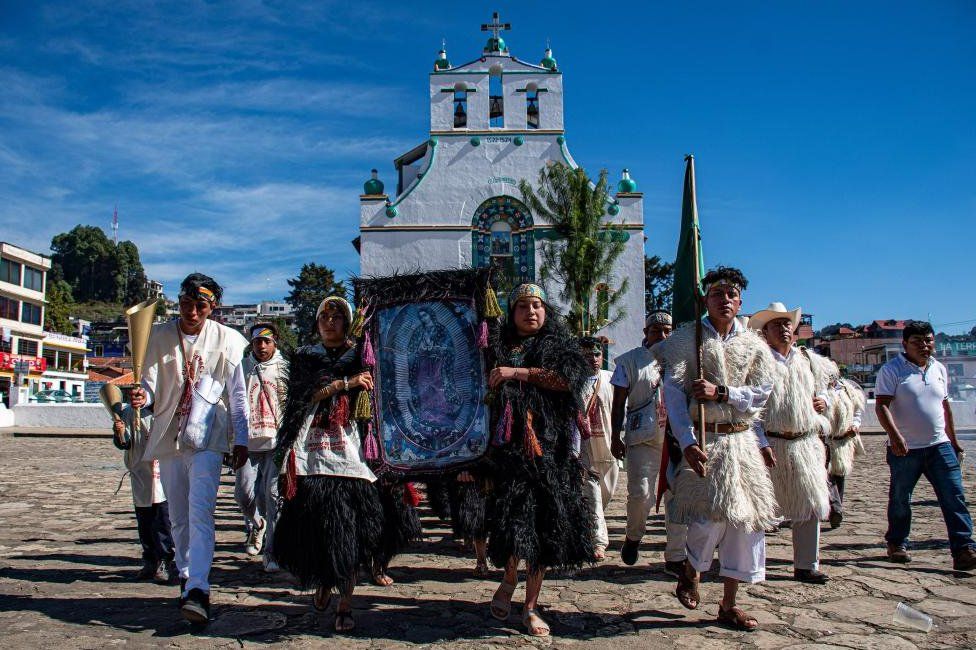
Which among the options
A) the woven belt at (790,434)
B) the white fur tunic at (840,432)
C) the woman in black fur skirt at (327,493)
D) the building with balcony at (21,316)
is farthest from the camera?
the building with balcony at (21,316)

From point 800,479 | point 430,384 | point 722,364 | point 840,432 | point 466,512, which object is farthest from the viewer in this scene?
point 840,432

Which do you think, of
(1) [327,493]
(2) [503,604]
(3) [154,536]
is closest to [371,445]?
(1) [327,493]

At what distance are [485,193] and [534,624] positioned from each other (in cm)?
2489

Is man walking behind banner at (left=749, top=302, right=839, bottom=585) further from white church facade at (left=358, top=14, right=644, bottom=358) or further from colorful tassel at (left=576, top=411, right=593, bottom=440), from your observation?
white church facade at (left=358, top=14, right=644, bottom=358)

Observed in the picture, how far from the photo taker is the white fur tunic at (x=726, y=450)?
422 centimetres

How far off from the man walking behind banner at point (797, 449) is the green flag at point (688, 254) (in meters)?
0.83

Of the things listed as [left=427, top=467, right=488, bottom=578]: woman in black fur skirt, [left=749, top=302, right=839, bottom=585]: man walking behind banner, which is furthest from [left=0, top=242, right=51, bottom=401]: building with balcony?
[left=749, top=302, right=839, bottom=585]: man walking behind banner

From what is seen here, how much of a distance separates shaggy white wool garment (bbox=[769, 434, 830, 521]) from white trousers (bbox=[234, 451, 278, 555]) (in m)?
3.95

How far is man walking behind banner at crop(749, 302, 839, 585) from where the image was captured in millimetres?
5211

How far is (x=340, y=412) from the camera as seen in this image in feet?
14.6

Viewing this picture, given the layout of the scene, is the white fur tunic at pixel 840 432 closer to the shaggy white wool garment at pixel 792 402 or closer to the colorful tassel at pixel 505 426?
the shaggy white wool garment at pixel 792 402

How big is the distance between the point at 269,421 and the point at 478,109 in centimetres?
2453

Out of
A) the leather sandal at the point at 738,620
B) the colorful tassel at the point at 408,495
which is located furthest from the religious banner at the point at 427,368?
the leather sandal at the point at 738,620

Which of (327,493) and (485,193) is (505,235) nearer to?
(485,193)
